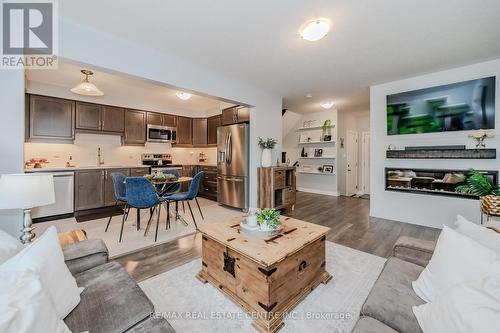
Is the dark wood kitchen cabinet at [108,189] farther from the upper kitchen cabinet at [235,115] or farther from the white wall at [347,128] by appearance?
the white wall at [347,128]

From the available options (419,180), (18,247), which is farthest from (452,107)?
(18,247)

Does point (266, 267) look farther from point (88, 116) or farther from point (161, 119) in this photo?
point (161, 119)

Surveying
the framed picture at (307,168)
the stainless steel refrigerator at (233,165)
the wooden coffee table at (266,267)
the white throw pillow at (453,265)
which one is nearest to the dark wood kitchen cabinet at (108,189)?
the stainless steel refrigerator at (233,165)

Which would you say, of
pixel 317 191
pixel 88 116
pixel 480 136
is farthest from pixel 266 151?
pixel 88 116

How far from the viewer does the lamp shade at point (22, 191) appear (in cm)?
139

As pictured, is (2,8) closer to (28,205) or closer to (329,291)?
(28,205)

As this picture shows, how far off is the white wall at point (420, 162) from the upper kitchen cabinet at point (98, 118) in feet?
18.9

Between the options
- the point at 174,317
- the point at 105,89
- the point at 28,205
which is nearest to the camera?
the point at 28,205

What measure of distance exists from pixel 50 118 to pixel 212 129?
3.55 metres

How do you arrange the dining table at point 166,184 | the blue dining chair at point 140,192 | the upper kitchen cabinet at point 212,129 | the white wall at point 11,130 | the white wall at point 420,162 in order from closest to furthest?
the white wall at point 11,130, the blue dining chair at point 140,192, the white wall at point 420,162, the dining table at point 166,184, the upper kitchen cabinet at point 212,129

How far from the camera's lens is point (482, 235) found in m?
1.21

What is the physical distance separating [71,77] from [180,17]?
3.12m

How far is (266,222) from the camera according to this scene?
74.9 inches

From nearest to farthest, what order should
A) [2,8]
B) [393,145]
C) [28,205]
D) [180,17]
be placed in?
[28,205]
[2,8]
[180,17]
[393,145]
